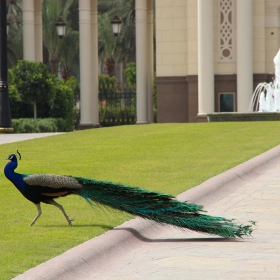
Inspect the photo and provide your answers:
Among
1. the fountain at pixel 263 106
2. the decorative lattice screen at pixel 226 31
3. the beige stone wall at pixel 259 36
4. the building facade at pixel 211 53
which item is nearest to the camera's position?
the fountain at pixel 263 106

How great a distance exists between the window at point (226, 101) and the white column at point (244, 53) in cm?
93

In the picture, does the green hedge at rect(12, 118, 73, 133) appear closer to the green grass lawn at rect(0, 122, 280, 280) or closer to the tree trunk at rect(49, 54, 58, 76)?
the green grass lawn at rect(0, 122, 280, 280)

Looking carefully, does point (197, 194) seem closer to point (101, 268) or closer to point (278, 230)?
point (278, 230)

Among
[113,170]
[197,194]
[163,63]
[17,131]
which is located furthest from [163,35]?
[197,194]

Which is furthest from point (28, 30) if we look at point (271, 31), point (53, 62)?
point (53, 62)

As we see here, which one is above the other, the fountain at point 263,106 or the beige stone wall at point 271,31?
the beige stone wall at point 271,31

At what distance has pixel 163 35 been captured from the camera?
3791cm

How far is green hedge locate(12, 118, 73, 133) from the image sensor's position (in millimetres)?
30458

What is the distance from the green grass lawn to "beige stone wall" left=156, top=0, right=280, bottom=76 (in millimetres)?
12032

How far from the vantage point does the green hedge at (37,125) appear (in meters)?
30.5

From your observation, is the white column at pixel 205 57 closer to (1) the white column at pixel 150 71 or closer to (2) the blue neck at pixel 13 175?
(1) the white column at pixel 150 71

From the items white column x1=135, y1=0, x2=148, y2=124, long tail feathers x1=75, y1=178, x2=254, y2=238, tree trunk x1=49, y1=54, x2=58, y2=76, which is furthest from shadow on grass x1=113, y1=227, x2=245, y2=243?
tree trunk x1=49, y1=54, x2=58, y2=76

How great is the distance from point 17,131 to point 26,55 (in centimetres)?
1007

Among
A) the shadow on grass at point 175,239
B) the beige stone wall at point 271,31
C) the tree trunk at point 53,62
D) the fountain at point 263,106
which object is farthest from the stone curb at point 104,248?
the tree trunk at point 53,62
